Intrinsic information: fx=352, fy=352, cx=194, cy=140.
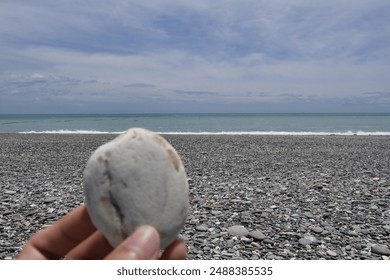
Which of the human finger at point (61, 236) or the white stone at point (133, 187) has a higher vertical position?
the white stone at point (133, 187)

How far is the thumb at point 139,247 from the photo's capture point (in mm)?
2162

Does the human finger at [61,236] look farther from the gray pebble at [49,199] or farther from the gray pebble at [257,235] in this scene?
the gray pebble at [49,199]

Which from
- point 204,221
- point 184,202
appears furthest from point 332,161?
point 184,202

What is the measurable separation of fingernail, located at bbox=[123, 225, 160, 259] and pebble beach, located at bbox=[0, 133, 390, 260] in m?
2.55

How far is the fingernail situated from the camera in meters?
2.19

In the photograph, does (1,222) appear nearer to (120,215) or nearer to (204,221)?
(204,221)

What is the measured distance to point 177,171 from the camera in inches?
106

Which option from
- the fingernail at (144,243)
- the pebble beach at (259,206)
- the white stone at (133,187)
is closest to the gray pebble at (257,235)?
the pebble beach at (259,206)

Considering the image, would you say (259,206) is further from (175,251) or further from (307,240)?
(175,251)

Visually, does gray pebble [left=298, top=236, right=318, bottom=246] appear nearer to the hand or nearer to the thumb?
the hand

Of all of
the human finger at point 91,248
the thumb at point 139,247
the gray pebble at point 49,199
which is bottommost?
the gray pebble at point 49,199

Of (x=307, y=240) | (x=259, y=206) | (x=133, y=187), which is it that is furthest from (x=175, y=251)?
(x=259, y=206)

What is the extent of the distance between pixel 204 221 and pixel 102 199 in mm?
3726

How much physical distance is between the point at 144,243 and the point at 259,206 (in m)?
5.04
